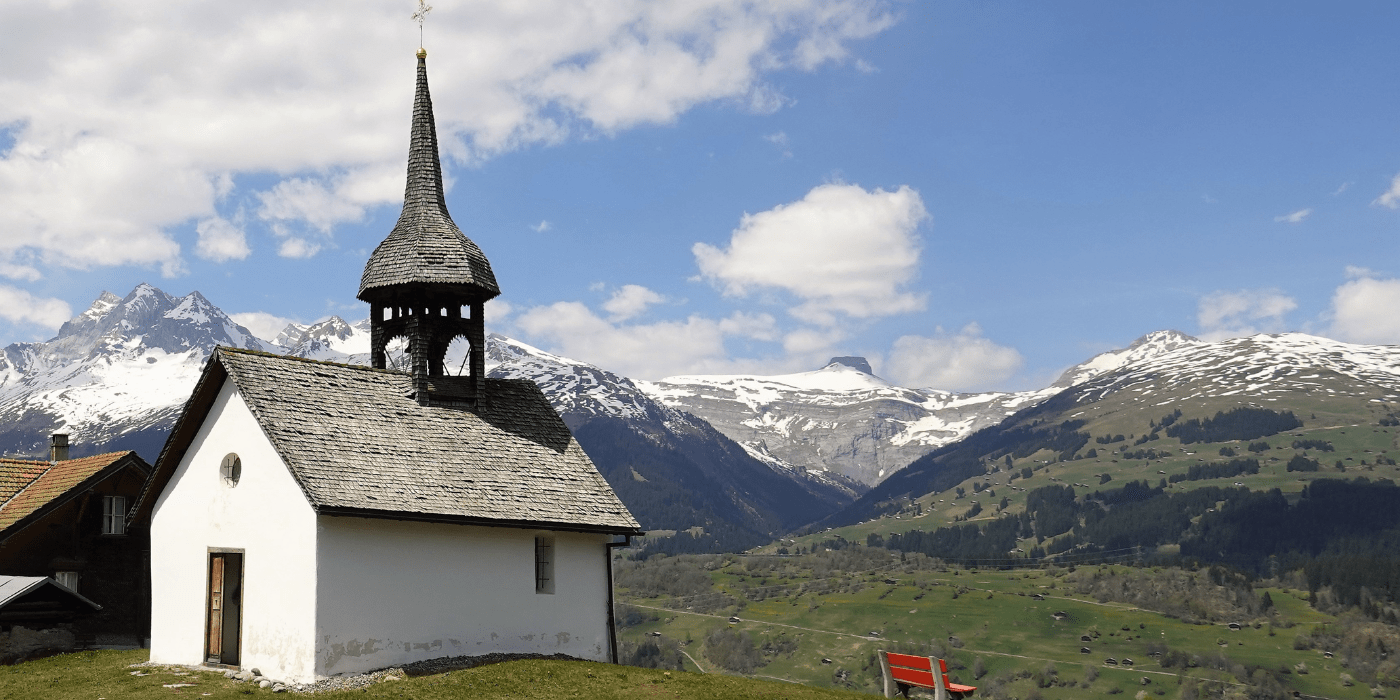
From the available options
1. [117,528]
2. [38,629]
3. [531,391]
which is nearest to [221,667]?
[38,629]

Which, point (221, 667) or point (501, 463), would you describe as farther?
point (501, 463)

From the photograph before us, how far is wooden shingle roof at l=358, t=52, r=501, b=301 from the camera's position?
4403 cm

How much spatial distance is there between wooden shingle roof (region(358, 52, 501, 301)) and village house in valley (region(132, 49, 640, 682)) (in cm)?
10

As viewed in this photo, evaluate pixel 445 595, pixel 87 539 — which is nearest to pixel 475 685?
pixel 445 595

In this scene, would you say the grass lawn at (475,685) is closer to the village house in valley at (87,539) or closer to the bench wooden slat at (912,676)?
the bench wooden slat at (912,676)

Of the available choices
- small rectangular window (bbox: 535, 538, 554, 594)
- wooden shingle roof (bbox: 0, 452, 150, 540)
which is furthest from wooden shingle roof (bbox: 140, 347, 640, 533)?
wooden shingle roof (bbox: 0, 452, 150, 540)

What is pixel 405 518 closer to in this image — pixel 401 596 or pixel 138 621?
pixel 401 596

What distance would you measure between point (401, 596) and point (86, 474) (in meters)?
22.6

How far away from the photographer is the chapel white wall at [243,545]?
114 ft

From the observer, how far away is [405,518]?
35.9 meters

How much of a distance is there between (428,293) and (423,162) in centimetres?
596

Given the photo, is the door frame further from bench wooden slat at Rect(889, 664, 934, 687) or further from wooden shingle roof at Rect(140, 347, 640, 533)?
bench wooden slat at Rect(889, 664, 934, 687)

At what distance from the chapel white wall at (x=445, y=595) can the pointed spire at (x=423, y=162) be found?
14390 mm

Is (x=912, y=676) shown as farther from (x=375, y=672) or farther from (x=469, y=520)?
(x=375, y=672)
